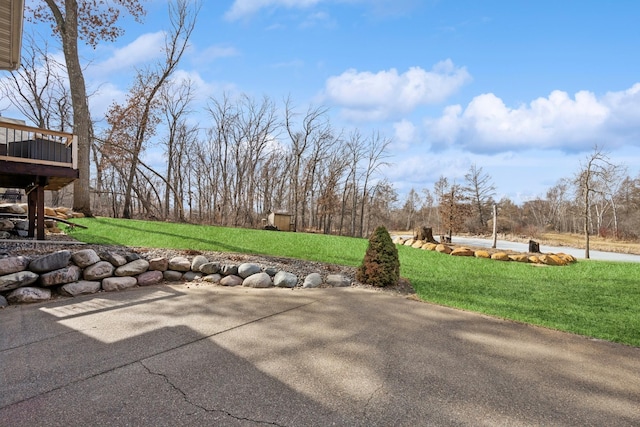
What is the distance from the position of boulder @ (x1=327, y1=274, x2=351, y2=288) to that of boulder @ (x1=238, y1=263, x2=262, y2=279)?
1.16 metres

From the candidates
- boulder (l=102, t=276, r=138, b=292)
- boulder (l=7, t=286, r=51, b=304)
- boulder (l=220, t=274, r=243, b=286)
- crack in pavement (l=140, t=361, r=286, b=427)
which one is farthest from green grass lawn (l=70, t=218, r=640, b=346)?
crack in pavement (l=140, t=361, r=286, b=427)

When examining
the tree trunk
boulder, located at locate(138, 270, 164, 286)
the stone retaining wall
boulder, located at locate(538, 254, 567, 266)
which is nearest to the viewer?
the stone retaining wall

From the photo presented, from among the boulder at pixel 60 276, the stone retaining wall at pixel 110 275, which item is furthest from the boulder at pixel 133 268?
the boulder at pixel 60 276

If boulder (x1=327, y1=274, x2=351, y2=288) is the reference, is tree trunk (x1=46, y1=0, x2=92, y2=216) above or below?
above

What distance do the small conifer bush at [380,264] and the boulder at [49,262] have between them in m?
4.17

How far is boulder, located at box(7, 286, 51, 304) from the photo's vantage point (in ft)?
12.5

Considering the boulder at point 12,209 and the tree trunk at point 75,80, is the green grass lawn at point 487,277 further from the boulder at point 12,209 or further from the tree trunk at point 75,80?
the tree trunk at point 75,80

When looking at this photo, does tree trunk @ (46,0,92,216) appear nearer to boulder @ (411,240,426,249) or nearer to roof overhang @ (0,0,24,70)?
roof overhang @ (0,0,24,70)

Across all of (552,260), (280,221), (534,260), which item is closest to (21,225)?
(280,221)

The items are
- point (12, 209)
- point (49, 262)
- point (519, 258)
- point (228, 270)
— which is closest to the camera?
point (49, 262)

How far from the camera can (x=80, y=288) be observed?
4230mm

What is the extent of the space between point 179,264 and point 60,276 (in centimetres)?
149

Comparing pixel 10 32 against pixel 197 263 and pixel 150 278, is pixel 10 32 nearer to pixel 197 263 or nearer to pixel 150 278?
pixel 150 278

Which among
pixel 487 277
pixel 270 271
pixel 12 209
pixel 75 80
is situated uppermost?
pixel 75 80
